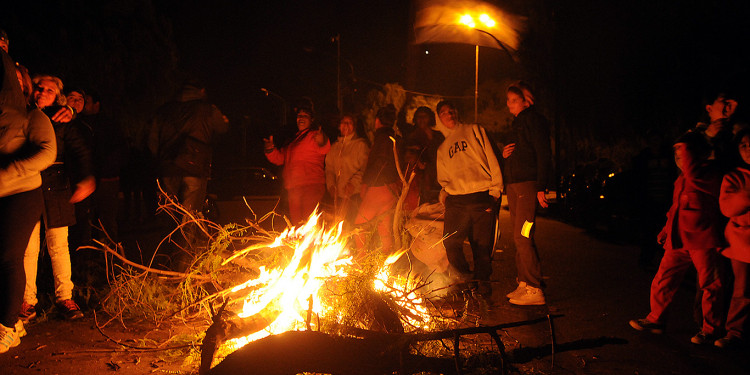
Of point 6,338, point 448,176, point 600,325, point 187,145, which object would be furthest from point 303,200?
point 600,325

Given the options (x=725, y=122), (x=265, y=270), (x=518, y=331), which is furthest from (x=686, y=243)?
(x=265, y=270)

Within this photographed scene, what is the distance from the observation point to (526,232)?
18.0ft

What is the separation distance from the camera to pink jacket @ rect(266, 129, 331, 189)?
22.5ft

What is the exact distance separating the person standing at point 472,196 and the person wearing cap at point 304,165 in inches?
69.5

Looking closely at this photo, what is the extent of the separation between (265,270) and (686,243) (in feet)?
Result: 11.0

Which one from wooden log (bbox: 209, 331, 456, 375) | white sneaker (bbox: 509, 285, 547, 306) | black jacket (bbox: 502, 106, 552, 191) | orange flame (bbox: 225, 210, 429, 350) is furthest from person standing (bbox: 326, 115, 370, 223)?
wooden log (bbox: 209, 331, 456, 375)

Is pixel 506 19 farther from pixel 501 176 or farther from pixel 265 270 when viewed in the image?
pixel 265 270

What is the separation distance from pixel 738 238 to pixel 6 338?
5.50 metres

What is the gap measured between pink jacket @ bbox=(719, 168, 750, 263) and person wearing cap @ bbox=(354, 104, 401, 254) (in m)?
3.36

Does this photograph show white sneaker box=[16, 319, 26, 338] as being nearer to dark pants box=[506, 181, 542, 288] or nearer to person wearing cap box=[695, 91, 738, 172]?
dark pants box=[506, 181, 542, 288]

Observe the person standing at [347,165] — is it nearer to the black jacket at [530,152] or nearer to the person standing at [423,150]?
the person standing at [423,150]

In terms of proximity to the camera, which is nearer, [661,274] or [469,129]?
[661,274]

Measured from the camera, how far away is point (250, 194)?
23547mm

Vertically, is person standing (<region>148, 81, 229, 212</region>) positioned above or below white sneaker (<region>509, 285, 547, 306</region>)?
above
